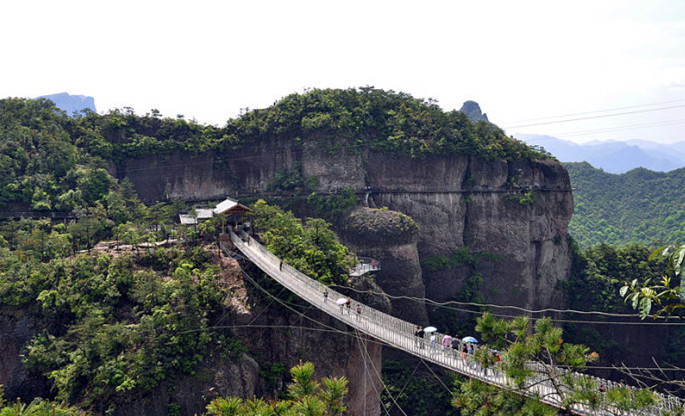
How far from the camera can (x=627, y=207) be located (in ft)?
274

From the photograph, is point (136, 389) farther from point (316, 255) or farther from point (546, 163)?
point (546, 163)

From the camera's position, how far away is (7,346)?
22.4 metres

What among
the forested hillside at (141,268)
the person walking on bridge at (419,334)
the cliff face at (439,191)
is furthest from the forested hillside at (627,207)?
the person walking on bridge at (419,334)

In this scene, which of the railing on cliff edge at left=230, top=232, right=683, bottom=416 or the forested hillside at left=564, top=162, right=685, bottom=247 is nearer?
the railing on cliff edge at left=230, top=232, right=683, bottom=416

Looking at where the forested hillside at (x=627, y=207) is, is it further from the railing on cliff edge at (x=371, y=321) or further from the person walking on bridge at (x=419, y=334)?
the railing on cliff edge at (x=371, y=321)

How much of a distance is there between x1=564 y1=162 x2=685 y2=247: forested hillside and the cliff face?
38.1 m

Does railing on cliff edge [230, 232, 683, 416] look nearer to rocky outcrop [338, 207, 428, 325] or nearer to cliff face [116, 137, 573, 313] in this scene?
rocky outcrop [338, 207, 428, 325]

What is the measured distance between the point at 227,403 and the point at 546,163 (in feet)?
143

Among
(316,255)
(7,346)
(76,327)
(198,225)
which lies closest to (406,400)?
(316,255)

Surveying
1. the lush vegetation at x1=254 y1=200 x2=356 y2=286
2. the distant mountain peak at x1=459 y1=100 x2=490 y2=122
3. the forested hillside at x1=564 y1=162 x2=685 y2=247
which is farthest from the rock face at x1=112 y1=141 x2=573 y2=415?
the distant mountain peak at x1=459 y1=100 x2=490 y2=122

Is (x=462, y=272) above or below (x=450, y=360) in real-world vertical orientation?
below

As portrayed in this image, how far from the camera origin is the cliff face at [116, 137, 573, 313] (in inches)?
1666

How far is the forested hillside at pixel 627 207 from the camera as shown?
7400 centimetres

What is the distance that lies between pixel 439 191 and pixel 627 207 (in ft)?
197
